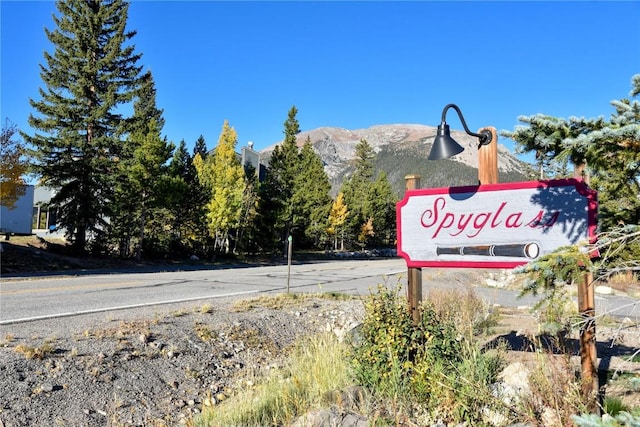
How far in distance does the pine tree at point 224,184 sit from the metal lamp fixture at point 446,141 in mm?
24519

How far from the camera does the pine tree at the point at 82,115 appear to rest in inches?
879

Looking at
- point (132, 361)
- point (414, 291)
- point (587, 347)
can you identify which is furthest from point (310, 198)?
point (587, 347)

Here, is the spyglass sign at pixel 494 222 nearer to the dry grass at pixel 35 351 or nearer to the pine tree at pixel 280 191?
the dry grass at pixel 35 351

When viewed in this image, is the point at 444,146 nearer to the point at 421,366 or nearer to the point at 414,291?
the point at 414,291

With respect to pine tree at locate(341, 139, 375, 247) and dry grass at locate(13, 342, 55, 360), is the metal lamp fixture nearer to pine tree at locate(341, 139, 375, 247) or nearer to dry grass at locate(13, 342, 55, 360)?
dry grass at locate(13, 342, 55, 360)

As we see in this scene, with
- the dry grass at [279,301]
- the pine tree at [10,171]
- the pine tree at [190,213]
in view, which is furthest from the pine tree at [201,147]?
the dry grass at [279,301]

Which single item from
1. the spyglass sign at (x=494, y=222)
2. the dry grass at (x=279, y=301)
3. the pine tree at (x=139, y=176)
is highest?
the pine tree at (x=139, y=176)

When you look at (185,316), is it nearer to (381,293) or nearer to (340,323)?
(340,323)

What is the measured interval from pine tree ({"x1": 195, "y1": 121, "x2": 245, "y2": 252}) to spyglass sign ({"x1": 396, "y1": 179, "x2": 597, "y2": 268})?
24196mm

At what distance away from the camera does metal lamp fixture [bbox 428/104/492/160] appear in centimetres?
466

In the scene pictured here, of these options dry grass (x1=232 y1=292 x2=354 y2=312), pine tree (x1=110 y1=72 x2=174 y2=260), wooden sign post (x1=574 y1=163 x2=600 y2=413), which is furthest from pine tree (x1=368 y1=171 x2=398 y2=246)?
wooden sign post (x1=574 y1=163 x2=600 y2=413)

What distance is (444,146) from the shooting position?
474 cm

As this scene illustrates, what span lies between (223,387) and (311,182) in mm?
35536

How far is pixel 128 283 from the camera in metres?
13.3
